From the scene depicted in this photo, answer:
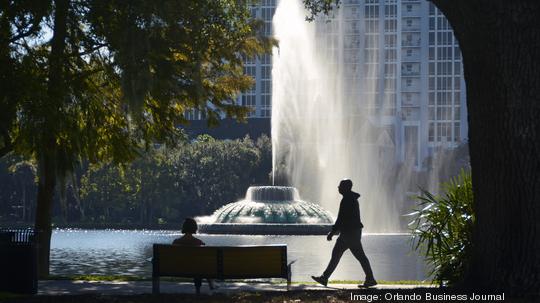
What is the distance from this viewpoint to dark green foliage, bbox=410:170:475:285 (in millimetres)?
16052

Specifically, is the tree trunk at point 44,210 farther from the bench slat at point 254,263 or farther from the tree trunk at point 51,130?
the bench slat at point 254,263

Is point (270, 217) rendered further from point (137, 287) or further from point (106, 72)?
point (137, 287)

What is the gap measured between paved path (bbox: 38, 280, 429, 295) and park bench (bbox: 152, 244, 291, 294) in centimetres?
108

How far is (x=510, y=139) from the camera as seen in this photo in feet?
44.9

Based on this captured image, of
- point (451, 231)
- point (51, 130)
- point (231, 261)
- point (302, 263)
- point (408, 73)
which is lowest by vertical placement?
point (302, 263)

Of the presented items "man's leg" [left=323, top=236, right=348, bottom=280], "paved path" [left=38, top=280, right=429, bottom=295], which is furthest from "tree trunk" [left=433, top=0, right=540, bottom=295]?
"man's leg" [left=323, top=236, right=348, bottom=280]

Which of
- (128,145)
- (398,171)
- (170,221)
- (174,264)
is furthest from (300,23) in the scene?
(174,264)

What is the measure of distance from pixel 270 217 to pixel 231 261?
172ft

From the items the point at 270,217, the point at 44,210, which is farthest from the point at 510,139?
the point at 270,217

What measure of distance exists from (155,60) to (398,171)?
122134mm

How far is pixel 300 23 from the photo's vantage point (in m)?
109

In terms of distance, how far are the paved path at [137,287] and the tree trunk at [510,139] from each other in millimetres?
3436

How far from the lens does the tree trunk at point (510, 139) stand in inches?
533

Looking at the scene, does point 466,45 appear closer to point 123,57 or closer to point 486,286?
point 486,286
